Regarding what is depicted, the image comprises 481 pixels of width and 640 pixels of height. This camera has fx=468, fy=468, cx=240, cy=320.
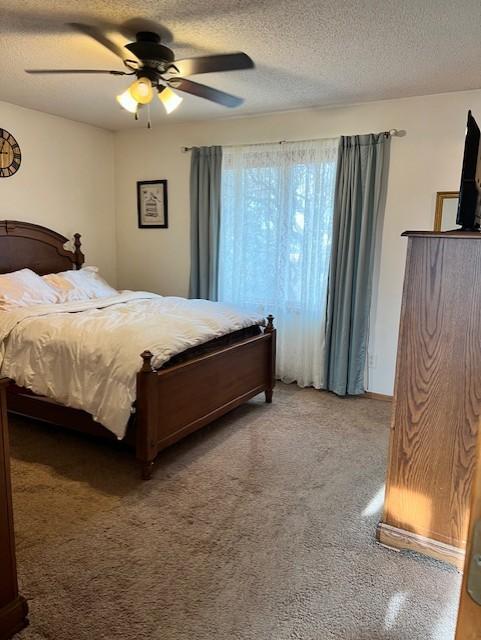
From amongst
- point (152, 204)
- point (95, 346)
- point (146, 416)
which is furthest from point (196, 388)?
point (152, 204)

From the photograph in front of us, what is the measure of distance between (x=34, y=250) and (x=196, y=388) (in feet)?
8.17

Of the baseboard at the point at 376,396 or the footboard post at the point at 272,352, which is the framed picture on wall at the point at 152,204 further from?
the baseboard at the point at 376,396

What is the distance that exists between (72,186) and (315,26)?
10.7 ft

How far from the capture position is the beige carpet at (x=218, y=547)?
175cm

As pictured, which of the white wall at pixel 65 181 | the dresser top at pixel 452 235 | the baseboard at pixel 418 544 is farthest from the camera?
the white wall at pixel 65 181

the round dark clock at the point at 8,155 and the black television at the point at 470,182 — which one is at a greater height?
the round dark clock at the point at 8,155

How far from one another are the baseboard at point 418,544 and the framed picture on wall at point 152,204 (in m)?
3.87

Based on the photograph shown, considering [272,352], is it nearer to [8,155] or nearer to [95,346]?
[95,346]

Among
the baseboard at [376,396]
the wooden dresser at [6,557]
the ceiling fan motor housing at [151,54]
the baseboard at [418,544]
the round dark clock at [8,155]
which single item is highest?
the ceiling fan motor housing at [151,54]

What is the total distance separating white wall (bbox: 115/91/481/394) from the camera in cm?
372

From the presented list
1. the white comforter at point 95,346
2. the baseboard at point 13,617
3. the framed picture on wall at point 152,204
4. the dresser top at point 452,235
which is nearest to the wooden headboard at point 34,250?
the framed picture on wall at point 152,204

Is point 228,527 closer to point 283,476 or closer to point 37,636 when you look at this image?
point 283,476

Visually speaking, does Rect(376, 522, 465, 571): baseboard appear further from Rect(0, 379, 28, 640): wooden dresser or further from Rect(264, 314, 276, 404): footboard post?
Rect(264, 314, 276, 404): footboard post

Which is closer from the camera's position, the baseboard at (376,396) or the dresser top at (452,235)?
the dresser top at (452,235)
